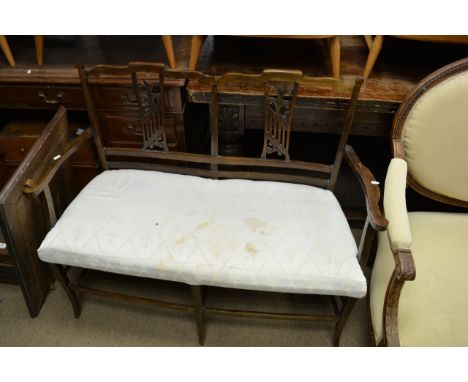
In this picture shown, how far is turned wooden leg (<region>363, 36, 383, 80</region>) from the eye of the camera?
113 centimetres

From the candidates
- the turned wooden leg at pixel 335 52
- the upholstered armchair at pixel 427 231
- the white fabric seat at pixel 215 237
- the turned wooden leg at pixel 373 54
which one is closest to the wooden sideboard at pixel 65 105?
the white fabric seat at pixel 215 237

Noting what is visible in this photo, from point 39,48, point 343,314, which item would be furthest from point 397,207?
point 39,48

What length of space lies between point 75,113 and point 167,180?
62 centimetres

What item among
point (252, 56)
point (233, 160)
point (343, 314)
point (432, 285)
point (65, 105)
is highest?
point (252, 56)

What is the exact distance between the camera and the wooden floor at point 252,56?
1241 mm

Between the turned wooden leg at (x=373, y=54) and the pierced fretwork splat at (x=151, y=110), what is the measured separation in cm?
64

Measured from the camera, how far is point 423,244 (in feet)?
3.27

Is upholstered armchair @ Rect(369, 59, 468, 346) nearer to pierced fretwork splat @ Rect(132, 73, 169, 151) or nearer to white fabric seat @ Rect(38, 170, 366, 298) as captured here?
white fabric seat @ Rect(38, 170, 366, 298)

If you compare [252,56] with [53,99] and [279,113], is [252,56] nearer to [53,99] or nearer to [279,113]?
[279,113]

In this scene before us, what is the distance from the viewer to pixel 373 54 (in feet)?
3.82

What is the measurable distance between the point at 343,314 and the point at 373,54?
78 centimetres

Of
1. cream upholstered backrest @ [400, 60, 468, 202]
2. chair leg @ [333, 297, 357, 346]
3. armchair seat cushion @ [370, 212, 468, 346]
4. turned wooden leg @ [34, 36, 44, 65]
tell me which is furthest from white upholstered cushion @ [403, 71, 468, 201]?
turned wooden leg @ [34, 36, 44, 65]

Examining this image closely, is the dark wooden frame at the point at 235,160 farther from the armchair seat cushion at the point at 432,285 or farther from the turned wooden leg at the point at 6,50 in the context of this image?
the turned wooden leg at the point at 6,50
